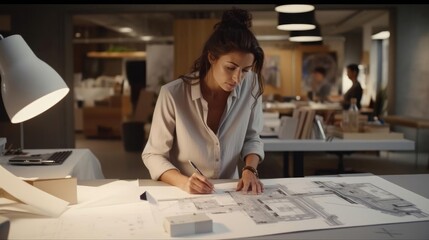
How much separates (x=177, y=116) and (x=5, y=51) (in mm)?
699

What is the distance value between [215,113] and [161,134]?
0.27 meters

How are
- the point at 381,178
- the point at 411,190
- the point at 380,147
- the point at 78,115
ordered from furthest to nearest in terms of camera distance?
the point at 78,115
the point at 380,147
the point at 381,178
the point at 411,190

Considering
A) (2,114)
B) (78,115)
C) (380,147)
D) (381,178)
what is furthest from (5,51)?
(78,115)

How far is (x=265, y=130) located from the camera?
14.4 ft

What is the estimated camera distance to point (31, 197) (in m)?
1.36

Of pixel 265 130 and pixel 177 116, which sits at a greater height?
pixel 177 116

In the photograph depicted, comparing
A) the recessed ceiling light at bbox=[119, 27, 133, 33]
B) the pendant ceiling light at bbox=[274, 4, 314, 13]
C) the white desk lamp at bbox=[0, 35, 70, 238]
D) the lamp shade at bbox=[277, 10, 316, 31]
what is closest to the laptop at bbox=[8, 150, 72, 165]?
the white desk lamp at bbox=[0, 35, 70, 238]

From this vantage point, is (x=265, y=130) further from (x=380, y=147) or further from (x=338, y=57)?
(x=338, y=57)

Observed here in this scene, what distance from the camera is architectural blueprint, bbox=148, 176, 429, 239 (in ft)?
4.20

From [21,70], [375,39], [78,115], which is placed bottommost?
[78,115]

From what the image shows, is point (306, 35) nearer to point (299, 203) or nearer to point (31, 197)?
point (299, 203)

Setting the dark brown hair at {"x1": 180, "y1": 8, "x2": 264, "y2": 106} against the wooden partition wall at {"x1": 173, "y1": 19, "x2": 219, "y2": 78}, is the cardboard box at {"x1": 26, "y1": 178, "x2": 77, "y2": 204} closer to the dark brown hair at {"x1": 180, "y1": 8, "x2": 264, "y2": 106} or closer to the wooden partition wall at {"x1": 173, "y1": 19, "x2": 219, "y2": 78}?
the dark brown hair at {"x1": 180, "y1": 8, "x2": 264, "y2": 106}

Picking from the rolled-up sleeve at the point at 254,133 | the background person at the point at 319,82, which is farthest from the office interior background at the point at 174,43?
the background person at the point at 319,82

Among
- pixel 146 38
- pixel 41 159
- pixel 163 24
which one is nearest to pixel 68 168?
pixel 41 159
